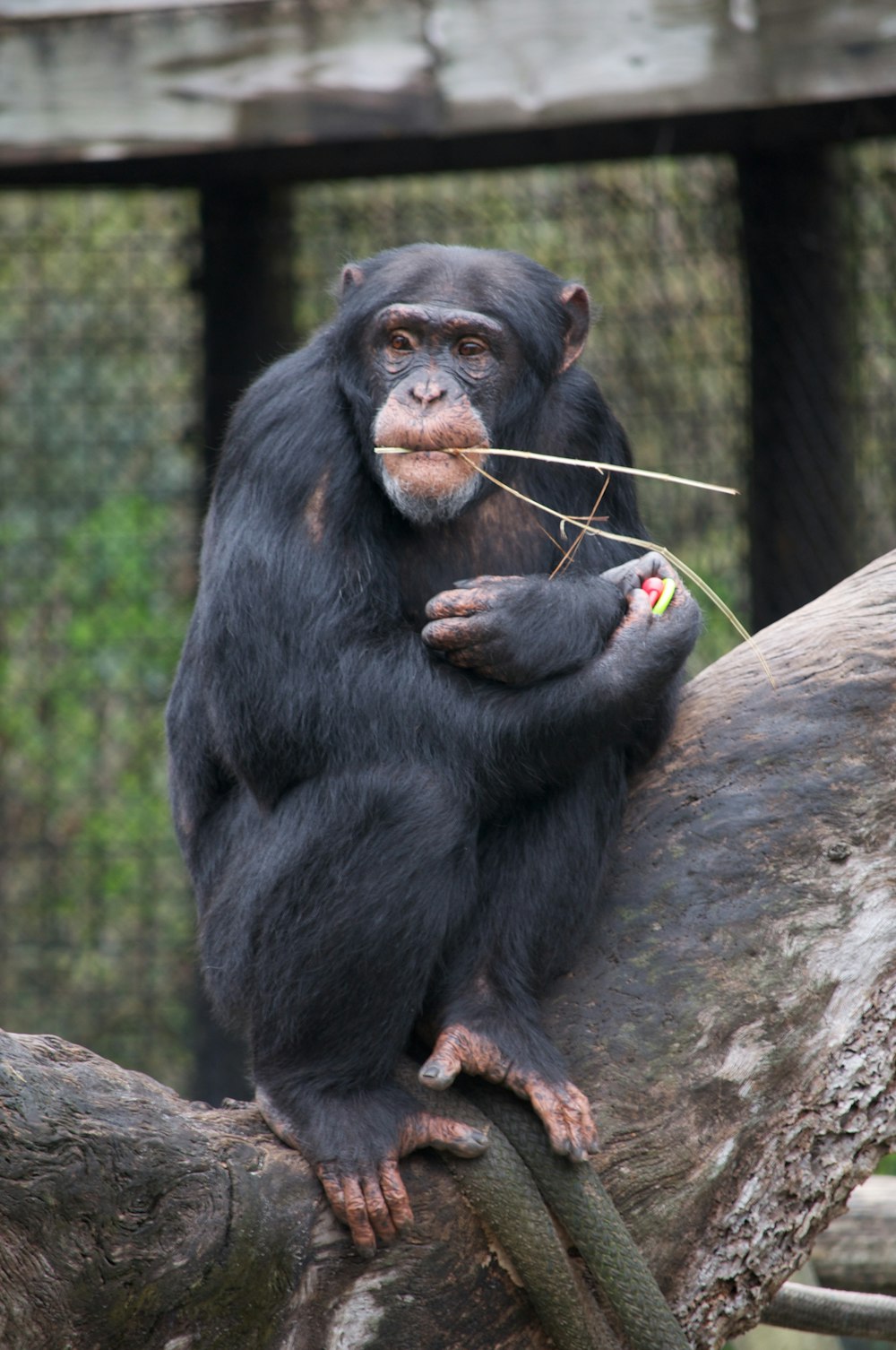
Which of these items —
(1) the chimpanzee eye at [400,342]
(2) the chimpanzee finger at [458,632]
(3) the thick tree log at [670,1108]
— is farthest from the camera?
(1) the chimpanzee eye at [400,342]

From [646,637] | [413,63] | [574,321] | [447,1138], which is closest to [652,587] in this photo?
[646,637]

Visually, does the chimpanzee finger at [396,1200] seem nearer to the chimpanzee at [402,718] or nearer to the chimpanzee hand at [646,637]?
the chimpanzee at [402,718]

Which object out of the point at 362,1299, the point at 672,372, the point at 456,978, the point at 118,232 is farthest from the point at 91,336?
the point at 362,1299

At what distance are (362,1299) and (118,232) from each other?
4228mm

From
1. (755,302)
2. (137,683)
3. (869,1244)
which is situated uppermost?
(755,302)

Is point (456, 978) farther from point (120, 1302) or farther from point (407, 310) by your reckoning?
point (407, 310)

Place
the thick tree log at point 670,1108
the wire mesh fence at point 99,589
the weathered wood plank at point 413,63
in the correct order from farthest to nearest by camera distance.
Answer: the wire mesh fence at point 99,589 → the weathered wood plank at point 413,63 → the thick tree log at point 670,1108

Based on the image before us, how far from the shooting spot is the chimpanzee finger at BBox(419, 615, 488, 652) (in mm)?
2482

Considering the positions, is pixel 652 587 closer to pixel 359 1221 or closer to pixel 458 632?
pixel 458 632

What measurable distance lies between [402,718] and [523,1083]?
0.62 meters

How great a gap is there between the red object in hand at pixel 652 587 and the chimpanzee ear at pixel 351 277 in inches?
33.0

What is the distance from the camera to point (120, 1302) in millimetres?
1949

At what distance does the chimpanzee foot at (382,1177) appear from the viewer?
2166 mm

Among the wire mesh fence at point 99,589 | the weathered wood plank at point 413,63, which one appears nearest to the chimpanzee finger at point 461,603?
the weathered wood plank at point 413,63
